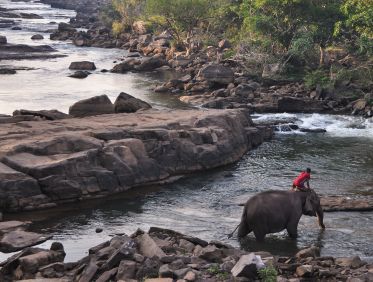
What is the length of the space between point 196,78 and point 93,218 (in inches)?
1071

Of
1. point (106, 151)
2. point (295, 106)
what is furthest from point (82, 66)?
point (106, 151)

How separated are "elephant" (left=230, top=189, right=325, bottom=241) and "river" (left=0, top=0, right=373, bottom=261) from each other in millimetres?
414

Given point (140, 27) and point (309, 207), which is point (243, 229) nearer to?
point (309, 207)

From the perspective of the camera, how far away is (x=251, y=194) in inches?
950

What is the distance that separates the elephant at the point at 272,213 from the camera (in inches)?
746

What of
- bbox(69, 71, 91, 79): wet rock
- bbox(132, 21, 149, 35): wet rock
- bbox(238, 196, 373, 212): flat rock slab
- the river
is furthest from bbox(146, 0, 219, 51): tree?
bbox(238, 196, 373, 212): flat rock slab

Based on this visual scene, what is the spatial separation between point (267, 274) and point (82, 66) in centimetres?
4420

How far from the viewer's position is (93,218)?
21391 mm

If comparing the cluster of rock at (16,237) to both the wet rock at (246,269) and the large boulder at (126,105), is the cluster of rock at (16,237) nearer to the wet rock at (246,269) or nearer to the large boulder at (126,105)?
the wet rock at (246,269)

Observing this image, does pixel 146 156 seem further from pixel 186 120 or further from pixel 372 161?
pixel 372 161

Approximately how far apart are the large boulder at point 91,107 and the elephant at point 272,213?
14842 mm

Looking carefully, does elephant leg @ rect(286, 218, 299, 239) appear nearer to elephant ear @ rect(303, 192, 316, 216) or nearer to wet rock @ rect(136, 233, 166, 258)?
elephant ear @ rect(303, 192, 316, 216)

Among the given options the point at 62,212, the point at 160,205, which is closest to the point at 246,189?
the point at 160,205

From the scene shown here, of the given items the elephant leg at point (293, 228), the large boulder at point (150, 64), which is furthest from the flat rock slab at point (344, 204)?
the large boulder at point (150, 64)
